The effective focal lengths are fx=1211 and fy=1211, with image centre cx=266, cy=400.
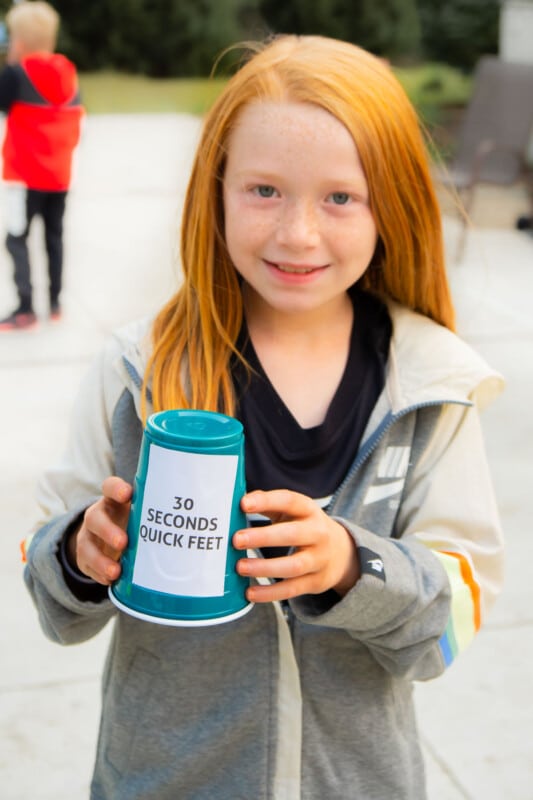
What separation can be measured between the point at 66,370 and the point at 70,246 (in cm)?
286

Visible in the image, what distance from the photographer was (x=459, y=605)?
1671mm

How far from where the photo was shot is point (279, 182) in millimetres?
1597

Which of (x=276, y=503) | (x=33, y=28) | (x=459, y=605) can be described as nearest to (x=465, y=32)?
(x=33, y=28)

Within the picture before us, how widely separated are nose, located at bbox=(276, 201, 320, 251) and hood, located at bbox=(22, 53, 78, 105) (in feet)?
17.0

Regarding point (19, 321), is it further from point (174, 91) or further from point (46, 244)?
point (174, 91)

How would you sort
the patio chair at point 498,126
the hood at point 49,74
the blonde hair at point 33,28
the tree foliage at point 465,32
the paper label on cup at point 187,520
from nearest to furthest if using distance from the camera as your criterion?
1. the paper label on cup at point 187,520
2. the hood at point 49,74
3. the blonde hair at point 33,28
4. the patio chair at point 498,126
5. the tree foliage at point 465,32

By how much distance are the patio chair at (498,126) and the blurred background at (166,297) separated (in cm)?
2

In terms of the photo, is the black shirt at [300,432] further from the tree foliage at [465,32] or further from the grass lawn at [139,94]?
the tree foliage at [465,32]

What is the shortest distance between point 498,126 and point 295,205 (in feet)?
27.9

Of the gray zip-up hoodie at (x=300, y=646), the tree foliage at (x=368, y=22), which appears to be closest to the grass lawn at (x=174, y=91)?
the tree foliage at (x=368, y=22)

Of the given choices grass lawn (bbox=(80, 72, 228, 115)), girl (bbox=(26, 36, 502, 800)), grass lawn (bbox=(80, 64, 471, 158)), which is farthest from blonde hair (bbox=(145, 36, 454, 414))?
grass lawn (bbox=(80, 72, 228, 115))

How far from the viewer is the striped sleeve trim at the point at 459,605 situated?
1650 mm

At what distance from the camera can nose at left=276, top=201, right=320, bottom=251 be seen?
1.59m

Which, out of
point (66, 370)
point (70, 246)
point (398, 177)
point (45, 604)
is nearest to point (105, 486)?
point (45, 604)
